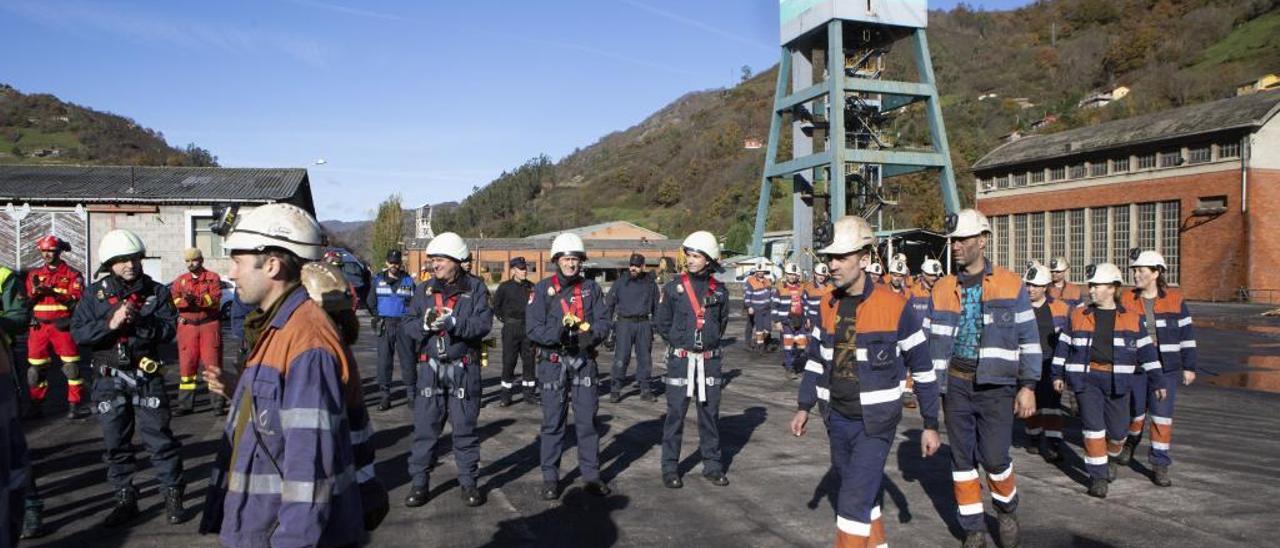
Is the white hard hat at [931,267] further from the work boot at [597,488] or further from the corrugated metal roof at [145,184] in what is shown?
the corrugated metal roof at [145,184]

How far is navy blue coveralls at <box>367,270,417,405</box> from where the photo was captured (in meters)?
12.0

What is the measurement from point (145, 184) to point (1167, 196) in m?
50.8

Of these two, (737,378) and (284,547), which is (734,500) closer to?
(284,547)

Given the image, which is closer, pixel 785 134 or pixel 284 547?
pixel 284 547

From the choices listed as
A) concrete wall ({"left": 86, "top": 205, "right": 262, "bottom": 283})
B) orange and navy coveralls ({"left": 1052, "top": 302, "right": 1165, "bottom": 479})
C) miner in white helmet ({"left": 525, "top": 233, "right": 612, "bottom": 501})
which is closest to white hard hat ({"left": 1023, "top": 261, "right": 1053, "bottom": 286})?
orange and navy coveralls ({"left": 1052, "top": 302, "right": 1165, "bottom": 479})

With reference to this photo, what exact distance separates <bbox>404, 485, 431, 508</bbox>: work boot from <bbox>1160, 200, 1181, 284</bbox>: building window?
1784 inches

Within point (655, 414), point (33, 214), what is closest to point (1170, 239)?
point (655, 414)

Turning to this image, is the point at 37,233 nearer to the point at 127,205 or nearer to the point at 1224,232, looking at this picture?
the point at 127,205

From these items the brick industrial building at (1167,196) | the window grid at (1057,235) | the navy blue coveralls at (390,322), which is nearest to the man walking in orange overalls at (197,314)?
the navy blue coveralls at (390,322)

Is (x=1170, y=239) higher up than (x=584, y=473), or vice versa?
(x=1170, y=239)

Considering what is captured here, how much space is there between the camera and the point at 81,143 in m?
115

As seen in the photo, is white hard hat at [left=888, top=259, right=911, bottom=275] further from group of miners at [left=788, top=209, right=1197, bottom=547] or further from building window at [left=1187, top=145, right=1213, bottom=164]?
building window at [left=1187, top=145, right=1213, bottom=164]

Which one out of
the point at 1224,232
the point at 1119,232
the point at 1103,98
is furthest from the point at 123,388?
the point at 1103,98

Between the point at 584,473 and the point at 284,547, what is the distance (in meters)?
4.82
